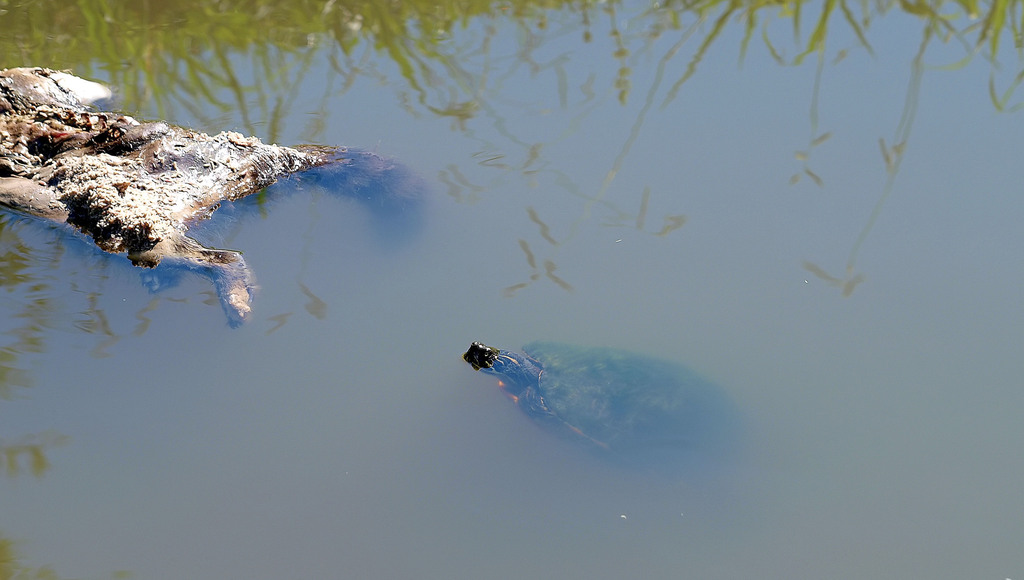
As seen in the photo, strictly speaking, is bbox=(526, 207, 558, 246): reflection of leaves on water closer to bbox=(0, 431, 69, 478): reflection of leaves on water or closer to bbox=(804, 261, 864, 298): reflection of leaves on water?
bbox=(804, 261, 864, 298): reflection of leaves on water

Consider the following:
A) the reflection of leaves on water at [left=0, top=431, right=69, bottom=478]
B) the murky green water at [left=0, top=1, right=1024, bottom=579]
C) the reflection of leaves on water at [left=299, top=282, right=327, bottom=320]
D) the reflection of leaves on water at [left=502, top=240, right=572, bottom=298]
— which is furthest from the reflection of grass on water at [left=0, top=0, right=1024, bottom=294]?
the reflection of leaves on water at [left=0, top=431, right=69, bottom=478]

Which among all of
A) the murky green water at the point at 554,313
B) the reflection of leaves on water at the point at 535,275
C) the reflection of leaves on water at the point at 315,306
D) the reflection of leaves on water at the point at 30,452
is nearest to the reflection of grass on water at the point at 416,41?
the murky green water at the point at 554,313

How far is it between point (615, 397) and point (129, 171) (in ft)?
6.90

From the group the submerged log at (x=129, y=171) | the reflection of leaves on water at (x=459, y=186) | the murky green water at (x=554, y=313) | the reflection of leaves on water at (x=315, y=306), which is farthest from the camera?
the reflection of leaves on water at (x=459, y=186)

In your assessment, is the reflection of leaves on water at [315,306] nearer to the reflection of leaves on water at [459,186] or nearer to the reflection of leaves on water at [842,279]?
the reflection of leaves on water at [459,186]

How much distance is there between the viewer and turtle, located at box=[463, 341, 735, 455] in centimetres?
235

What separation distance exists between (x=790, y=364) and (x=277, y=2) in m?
3.23

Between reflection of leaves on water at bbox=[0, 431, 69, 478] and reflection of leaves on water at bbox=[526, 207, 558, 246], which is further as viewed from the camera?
reflection of leaves on water at bbox=[526, 207, 558, 246]

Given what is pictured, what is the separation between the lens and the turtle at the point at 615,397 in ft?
7.71

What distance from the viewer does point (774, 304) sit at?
2711mm

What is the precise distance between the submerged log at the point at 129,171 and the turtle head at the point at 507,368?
83 centimetres

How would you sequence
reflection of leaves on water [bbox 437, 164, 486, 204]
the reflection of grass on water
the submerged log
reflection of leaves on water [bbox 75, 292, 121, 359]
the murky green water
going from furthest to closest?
the reflection of grass on water
reflection of leaves on water [bbox 437, 164, 486, 204]
the submerged log
reflection of leaves on water [bbox 75, 292, 121, 359]
the murky green water

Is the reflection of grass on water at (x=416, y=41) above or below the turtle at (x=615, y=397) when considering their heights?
above

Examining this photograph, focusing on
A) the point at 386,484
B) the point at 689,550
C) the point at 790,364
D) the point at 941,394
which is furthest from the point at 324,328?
the point at 941,394
